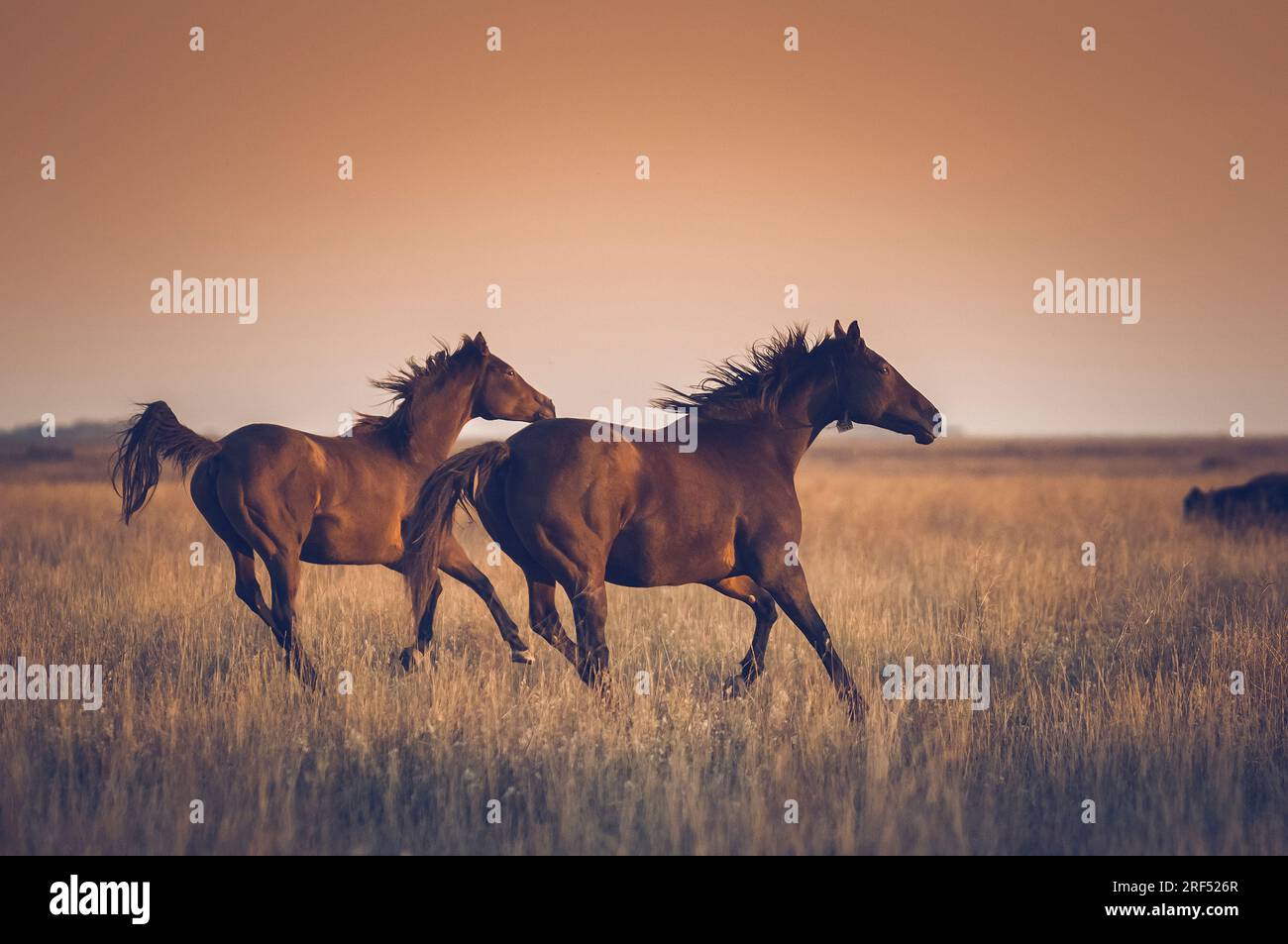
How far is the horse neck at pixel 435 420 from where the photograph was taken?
8664mm

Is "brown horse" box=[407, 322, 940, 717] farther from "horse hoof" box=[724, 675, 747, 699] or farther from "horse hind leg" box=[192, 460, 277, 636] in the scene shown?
"horse hind leg" box=[192, 460, 277, 636]

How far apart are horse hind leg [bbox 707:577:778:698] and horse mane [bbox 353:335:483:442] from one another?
9.33 feet

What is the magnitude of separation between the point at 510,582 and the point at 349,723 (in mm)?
6385

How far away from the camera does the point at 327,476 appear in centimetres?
805

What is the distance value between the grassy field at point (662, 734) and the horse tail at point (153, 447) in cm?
123

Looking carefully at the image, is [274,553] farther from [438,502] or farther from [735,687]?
[735,687]

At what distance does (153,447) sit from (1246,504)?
15.7m

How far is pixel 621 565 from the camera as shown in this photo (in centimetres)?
691

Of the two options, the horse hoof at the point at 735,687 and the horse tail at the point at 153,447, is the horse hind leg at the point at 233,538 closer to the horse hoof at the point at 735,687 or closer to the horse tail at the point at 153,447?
the horse tail at the point at 153,447

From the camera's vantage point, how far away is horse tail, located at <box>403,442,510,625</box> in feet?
22.6

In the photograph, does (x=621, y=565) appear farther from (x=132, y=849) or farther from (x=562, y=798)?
(x=132, y=849)

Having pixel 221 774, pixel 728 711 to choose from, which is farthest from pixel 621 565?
pixel 221 774

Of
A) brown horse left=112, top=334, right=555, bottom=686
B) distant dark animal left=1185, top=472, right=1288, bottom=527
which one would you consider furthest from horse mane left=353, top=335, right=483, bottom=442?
distant dark animal left=1185, top=472, right=1288, bottom=527

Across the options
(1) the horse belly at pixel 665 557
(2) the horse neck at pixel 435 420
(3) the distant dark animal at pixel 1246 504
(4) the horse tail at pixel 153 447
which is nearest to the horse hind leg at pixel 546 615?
(1) the horse belly at pixel 665 557
